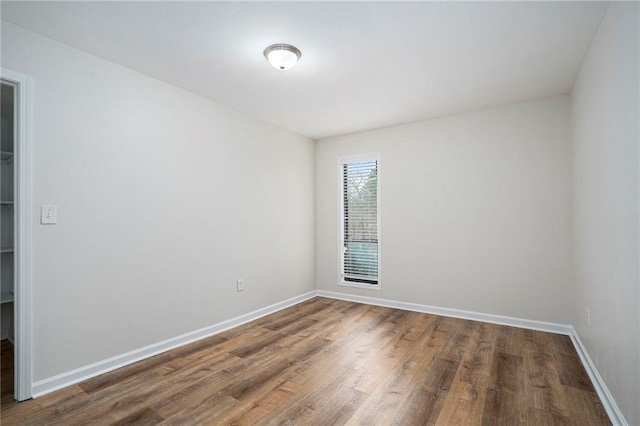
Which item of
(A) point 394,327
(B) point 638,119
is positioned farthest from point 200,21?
(A) point 394,327

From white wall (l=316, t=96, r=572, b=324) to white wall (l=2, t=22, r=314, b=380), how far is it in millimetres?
1836

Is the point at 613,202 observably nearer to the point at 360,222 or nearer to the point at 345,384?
the point at 345,384

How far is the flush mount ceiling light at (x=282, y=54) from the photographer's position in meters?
2.35

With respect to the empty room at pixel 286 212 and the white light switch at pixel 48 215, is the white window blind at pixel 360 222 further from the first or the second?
the white light switch at pixel 48 215

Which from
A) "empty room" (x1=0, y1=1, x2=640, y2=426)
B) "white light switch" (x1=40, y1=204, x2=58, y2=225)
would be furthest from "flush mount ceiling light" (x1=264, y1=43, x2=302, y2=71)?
"white light switch" (x1=40, y1=204, x2=58, y2=225)

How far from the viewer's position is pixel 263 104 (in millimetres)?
3549

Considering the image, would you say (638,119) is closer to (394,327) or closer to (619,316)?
(619,316)

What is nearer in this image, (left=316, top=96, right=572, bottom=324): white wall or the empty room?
the empty room

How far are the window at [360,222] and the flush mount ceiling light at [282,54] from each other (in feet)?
7.77

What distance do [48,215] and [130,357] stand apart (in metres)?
1.34

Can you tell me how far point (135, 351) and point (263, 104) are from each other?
2754mm

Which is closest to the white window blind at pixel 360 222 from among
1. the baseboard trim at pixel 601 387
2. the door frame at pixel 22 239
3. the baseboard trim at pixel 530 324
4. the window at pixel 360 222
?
the window at pixel 360 222

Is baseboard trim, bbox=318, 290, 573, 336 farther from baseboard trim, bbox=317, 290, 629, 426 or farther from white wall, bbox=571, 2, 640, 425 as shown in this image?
white wall, bbox=571, 2, 640, 425

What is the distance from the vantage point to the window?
4.58 meters
